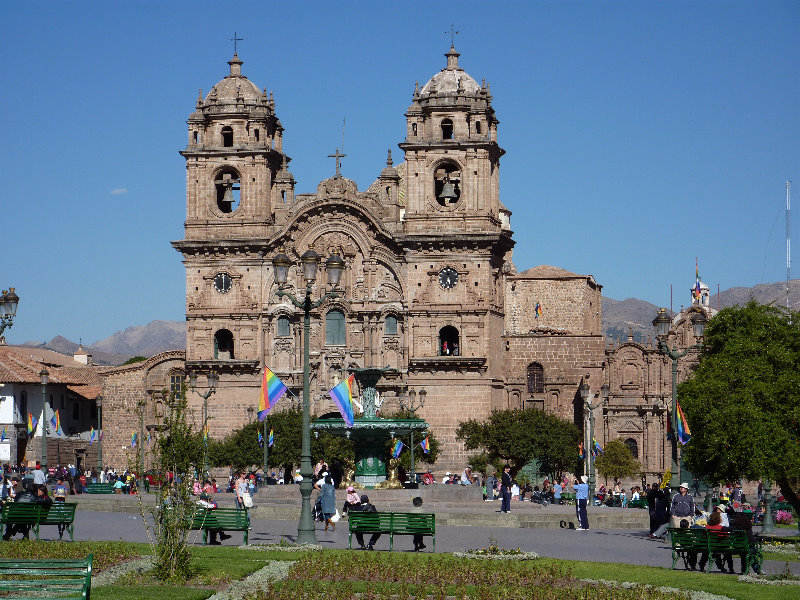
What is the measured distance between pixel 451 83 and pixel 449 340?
39.3 feet

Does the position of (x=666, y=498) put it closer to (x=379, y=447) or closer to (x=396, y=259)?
(x=379, y=447)

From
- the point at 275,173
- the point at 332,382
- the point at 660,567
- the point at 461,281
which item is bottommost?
the point at 660,567

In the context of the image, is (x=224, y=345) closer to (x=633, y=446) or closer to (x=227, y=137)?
(x=227, y=137)

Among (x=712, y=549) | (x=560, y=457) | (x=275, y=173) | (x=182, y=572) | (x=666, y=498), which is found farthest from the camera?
(x=275, y=173)

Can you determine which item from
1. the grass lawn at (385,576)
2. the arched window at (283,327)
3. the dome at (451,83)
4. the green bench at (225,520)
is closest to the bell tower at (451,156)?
the dome at (451,83)

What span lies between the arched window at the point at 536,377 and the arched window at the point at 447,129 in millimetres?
12857

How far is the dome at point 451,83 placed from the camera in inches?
2753

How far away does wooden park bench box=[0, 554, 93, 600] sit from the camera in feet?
58.8

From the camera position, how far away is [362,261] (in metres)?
70.2

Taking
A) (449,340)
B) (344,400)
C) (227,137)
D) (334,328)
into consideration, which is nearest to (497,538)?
(344,400)

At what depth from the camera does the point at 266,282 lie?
7088cm

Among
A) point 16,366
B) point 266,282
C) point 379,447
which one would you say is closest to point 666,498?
point 379,447

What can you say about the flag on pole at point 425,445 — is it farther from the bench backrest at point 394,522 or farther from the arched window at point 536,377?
the bench backrest at point 394,522

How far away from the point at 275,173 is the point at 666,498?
4304cm
